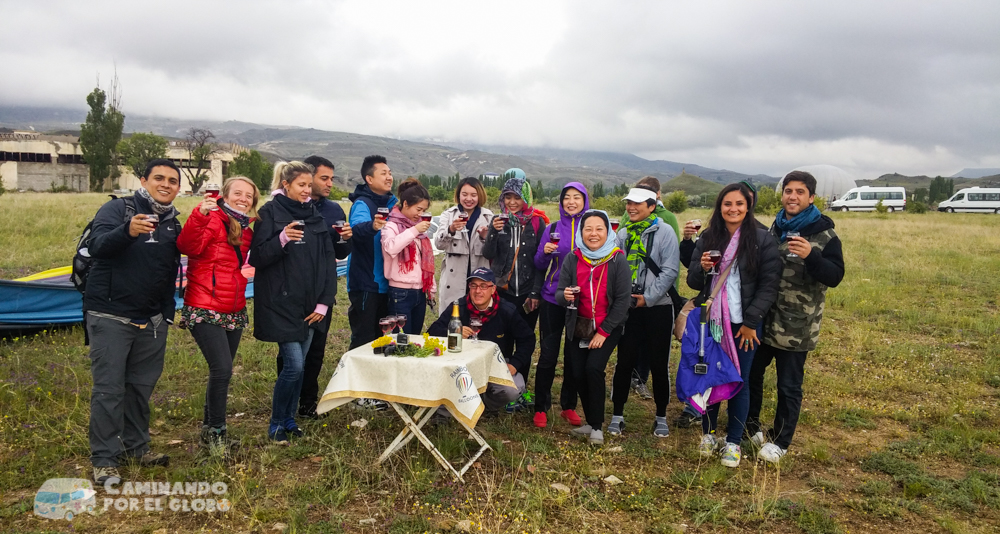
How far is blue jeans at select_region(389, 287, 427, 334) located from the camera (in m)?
5.56

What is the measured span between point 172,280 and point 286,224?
93 centimetres

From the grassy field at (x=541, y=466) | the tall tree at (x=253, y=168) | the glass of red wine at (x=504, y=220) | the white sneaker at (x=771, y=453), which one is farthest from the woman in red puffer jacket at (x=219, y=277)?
the tall tree at (x=253, y=168)

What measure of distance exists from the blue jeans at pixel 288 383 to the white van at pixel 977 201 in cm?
5427

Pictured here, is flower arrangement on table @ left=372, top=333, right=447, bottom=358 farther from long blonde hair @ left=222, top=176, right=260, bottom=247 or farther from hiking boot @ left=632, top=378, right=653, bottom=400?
hiking boot @ left=632, top=378, right=653, bottom=400

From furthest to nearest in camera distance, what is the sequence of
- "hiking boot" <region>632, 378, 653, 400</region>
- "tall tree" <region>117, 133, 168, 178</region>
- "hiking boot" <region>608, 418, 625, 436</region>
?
"tall tree" <region>117, 133, 168, 178</region>
"hiking boot" <region>632, 378, 653, 400</region>
"hiking boot" <region>608, 418, 625, 436</region>

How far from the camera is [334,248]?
525cm

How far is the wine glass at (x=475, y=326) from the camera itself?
203 inches

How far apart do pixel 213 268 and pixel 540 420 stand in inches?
126

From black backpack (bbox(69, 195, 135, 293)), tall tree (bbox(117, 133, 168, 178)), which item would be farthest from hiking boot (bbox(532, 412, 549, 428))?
tall tree (bbox(117, 133, 168, 178))

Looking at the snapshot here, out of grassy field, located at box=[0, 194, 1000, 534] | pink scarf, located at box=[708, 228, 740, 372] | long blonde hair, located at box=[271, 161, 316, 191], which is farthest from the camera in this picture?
pink scarf, located at box=[708, 228, 740, 372]

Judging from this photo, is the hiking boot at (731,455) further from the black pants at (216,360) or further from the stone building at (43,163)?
the stone building at (43,163)

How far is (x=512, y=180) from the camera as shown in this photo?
5.96 metres

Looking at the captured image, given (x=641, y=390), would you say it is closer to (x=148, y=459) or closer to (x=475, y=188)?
(x=475, y=188)

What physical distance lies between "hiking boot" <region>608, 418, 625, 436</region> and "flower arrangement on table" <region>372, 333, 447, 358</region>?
1.93 meters
